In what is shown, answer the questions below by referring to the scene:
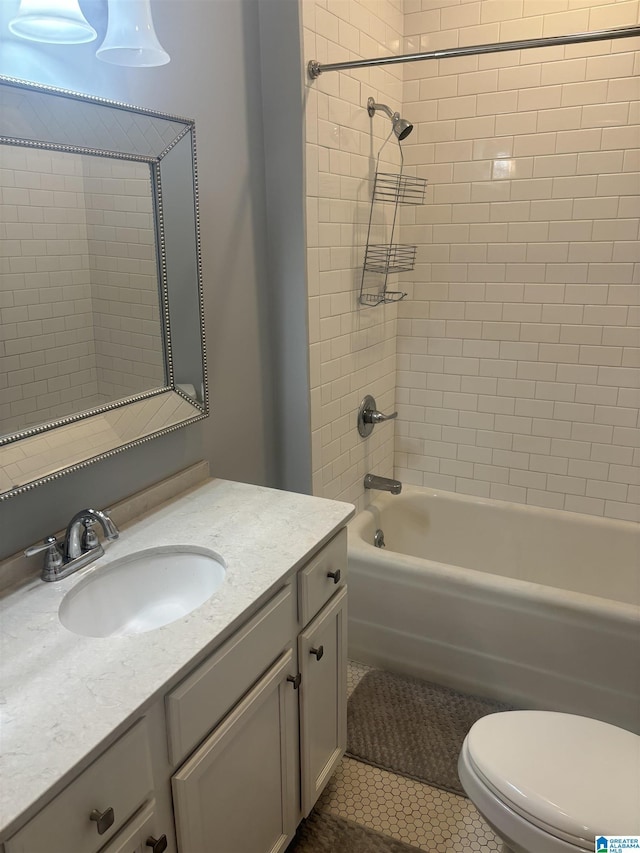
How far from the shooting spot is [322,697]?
1660 mm

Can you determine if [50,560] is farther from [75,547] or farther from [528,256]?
[528,256]

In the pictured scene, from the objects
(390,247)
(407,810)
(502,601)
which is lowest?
(407,810)

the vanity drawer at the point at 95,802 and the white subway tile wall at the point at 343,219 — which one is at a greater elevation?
the white subway tile wall at the point at 343,219

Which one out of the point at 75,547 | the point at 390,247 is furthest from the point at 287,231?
the point at 75,547

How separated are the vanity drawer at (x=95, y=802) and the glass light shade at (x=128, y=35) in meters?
1.31

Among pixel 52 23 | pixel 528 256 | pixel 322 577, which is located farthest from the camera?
pixel 528 256

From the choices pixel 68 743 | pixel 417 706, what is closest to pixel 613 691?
pixel 417 706

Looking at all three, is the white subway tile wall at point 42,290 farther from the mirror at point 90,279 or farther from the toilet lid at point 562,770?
the toilet lid at point 562,770

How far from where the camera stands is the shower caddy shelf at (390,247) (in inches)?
98.3

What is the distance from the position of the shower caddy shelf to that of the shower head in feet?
0.59

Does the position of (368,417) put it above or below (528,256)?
below

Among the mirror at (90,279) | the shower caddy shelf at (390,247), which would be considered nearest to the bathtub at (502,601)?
the shower caddy shelf at (390,247)

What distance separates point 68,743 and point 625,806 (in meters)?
1.08

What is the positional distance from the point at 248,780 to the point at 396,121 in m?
2.09
